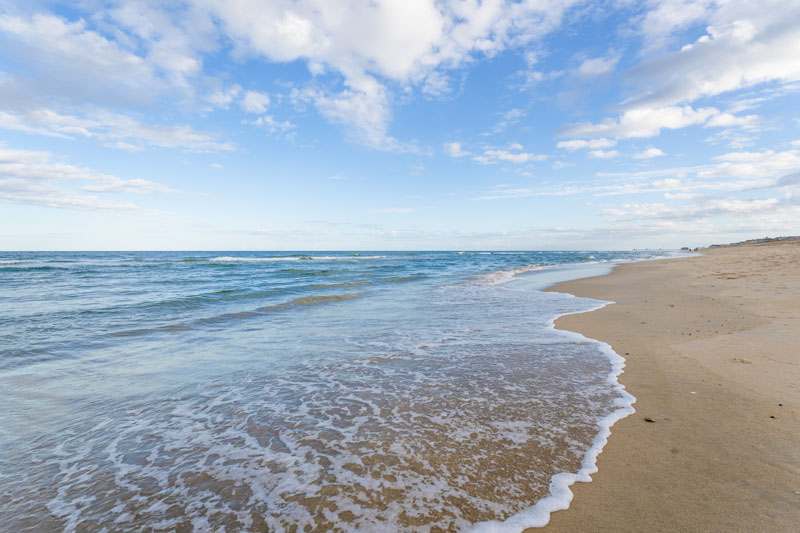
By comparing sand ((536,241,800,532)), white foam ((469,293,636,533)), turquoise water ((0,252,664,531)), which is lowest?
turquoise water ((0,252,664,531))

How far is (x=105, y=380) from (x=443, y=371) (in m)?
5.07

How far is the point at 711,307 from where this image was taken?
30.6ft

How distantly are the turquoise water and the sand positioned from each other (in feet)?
1.14

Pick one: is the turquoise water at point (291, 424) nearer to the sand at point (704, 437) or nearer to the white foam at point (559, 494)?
the white foam at point (559, 494)

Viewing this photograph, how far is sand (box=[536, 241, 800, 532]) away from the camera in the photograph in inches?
91.6

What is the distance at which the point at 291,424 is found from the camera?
3.95 m

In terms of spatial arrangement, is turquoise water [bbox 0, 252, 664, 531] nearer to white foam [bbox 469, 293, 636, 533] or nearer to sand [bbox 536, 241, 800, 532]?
white foam [bbox 469, 293, 636, 533]

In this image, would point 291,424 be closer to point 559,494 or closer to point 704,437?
point 559,494

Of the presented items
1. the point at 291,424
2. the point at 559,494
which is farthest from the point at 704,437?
the point at 291,424

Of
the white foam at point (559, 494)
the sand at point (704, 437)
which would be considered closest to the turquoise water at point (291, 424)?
the white foam at point (559, 494)

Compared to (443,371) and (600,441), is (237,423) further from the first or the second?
(600,441)

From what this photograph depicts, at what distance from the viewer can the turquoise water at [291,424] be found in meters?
2.62

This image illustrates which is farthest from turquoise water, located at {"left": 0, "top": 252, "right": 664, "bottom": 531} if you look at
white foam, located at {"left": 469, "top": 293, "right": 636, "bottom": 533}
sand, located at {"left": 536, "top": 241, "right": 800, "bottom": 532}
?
sand, located at {"left": 536, "top": 241, "right": 800, "bottom": 532}

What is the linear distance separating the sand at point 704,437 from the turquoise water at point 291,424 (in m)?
0.35
